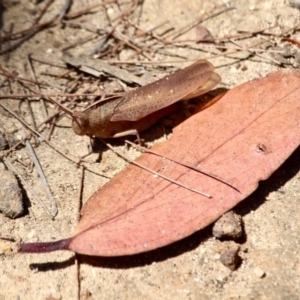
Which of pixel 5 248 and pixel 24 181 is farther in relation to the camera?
pixel 24 181

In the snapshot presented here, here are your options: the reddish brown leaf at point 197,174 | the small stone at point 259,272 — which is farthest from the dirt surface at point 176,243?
the reddish brown leaf at point 197,174

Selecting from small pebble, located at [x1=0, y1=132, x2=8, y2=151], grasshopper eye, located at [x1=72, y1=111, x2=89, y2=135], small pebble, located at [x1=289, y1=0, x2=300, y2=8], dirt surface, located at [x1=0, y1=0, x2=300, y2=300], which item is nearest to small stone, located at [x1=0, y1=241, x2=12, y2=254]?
dirt surface, located at [x1=0, y1=0, x2=300, y2=300]

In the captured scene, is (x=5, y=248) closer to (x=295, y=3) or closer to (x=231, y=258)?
(x=231, y=258)

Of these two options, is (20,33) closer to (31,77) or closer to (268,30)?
(31,77)

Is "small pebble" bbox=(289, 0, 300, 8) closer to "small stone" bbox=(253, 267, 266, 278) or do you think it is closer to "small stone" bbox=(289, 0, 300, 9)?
"small stone" bbox=(289, 0, 300, 9)

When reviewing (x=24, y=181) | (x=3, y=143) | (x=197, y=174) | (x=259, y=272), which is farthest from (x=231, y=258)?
(x=3, y=143)

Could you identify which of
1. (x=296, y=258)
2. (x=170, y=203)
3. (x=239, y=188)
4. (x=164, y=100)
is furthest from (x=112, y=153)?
(x=296, y=258)
